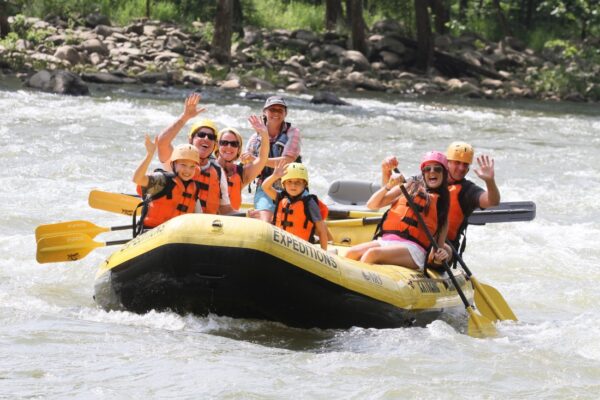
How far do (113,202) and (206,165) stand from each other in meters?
0.81

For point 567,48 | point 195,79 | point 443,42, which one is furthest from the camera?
point 443,42

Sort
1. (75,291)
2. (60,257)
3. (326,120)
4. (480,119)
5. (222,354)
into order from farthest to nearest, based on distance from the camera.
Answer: (480,119)
(326,120)
(75,291)
(60,257)
(222,354)

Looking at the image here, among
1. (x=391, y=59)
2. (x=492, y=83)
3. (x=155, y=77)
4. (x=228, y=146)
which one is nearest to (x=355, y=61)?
(x=391, y=59)

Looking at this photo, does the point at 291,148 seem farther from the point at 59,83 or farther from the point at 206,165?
the point at 59,83

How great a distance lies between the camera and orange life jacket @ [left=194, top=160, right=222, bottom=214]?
6488 millimetres

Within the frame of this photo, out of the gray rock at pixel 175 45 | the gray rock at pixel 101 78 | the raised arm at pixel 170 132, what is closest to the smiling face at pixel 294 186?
the raised arm at pixel 170 132

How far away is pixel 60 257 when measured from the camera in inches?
266

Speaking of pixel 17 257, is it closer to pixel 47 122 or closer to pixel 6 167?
pixel 6 167

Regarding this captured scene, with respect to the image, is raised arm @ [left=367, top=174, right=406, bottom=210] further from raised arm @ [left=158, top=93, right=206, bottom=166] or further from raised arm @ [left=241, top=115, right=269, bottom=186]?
raised arm @ [left=158, top=93, right=206, bottom=166]

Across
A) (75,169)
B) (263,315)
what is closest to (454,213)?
(263,315)

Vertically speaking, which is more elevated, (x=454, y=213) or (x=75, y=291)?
(x=454, y=213)

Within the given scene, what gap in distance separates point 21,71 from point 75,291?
1462 centimetres

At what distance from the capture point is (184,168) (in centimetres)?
625

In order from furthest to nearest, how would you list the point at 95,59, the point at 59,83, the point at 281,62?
1. the point at 281,62
2. the point at 95,59
3. the point at 59,83
